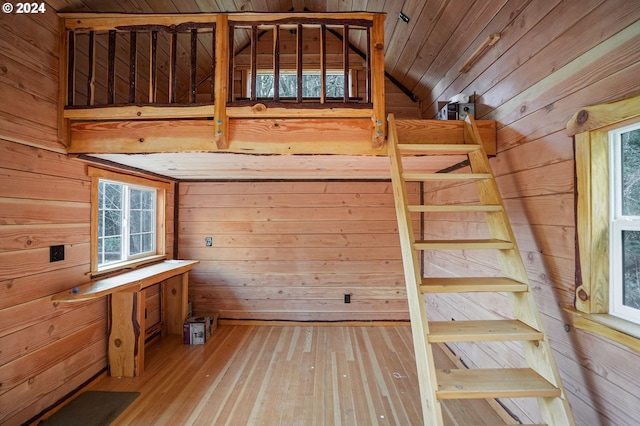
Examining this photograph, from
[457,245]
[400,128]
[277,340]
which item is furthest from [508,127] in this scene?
[277,340]

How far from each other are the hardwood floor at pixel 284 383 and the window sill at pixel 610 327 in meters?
1.17

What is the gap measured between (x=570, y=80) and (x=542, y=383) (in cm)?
148

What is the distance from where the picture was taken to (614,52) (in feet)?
4.33

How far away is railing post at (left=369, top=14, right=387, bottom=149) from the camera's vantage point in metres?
2.11

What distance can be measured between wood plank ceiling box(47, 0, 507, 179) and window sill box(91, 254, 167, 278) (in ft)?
3.24

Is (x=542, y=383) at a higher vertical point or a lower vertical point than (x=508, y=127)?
lower

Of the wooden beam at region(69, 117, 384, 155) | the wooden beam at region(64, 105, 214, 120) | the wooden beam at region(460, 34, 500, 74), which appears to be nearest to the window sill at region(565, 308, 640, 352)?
the wooden beam at region(69, 117, 384, 155)

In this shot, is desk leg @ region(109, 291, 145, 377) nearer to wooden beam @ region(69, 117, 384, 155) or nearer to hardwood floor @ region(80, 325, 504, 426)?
hardwood floor @ region(80, 325, 504, 426)

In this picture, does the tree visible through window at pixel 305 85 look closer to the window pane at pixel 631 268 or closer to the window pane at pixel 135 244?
the window pane at pixel 135 244

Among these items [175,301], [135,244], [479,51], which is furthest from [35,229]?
[479,51]

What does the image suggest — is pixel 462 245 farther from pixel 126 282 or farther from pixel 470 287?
pixel 126 282

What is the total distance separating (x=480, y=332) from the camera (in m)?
1.41

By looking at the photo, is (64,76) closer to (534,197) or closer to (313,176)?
(313,176)

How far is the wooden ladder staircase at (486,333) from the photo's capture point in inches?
50.1
